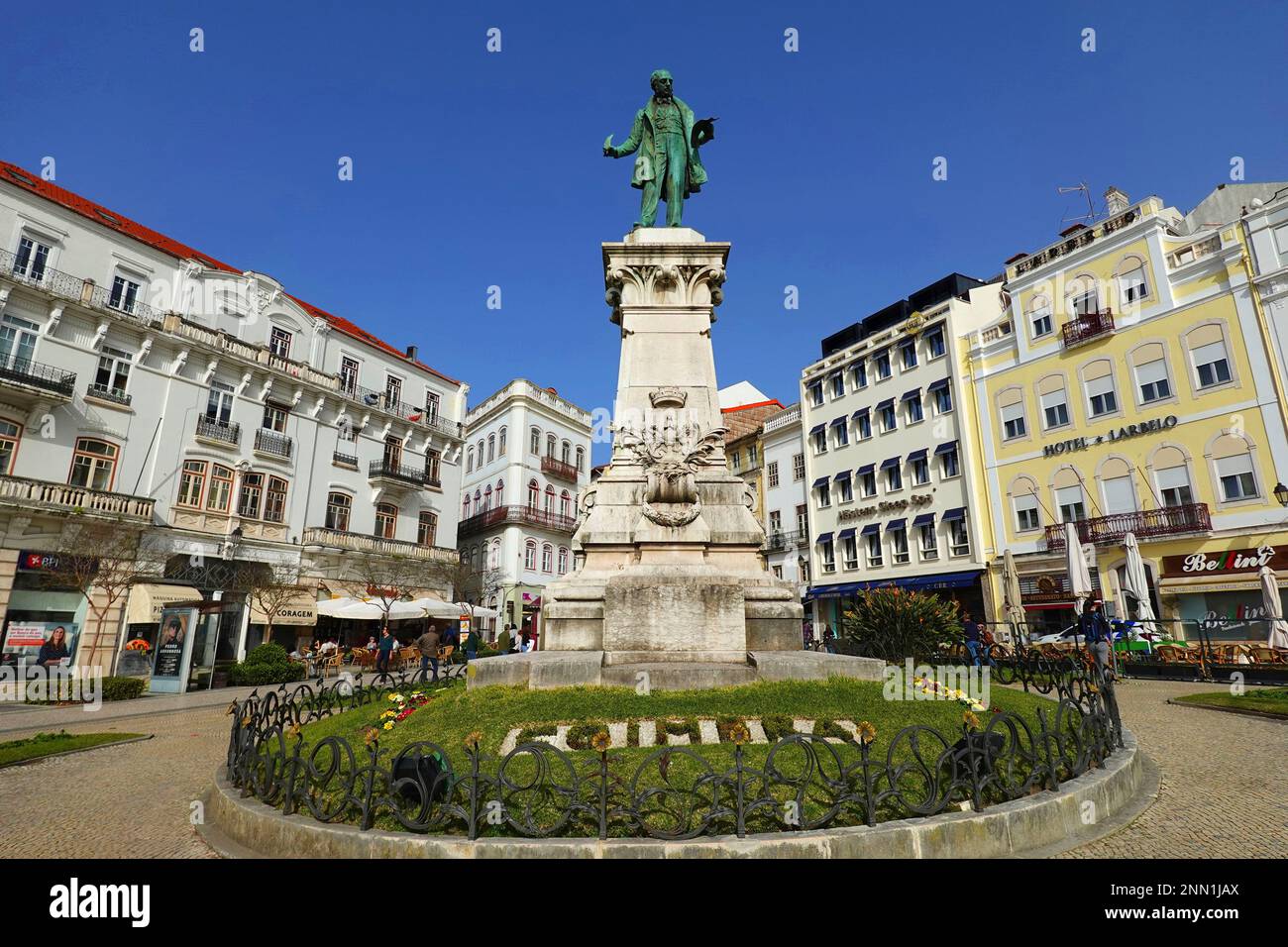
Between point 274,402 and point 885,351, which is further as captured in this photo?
point 885,351

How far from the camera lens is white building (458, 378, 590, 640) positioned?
137ft

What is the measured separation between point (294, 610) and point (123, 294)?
16078 millimetres

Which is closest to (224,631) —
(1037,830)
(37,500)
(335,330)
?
(37,500)

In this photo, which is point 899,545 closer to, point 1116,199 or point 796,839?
point 1116,199

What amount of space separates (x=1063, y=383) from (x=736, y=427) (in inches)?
1005

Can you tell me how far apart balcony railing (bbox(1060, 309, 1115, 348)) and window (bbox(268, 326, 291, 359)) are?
133ft

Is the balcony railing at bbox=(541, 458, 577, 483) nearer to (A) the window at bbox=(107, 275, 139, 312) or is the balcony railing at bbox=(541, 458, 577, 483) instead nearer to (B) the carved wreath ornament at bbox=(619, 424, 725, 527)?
(A) the window at bbox=(107, 275, 139, 312)

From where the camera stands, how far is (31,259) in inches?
990

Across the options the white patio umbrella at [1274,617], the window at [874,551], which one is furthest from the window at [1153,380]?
the window at [874,551]

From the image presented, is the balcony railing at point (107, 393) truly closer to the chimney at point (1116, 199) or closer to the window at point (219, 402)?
the window at point (219, 402)

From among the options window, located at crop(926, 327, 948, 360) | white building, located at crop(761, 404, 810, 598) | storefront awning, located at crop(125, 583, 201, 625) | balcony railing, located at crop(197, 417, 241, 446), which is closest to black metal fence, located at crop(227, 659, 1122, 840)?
storefront awning, located at crop(125, 583, 201, 625)

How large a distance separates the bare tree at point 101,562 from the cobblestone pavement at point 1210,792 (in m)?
24.5

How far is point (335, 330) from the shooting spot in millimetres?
36969
